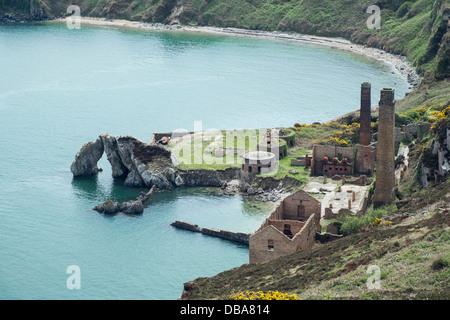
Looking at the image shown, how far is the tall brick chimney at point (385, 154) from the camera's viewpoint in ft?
302

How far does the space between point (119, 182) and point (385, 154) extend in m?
40.5

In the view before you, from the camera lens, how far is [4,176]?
12569 centimetres

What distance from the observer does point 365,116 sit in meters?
112

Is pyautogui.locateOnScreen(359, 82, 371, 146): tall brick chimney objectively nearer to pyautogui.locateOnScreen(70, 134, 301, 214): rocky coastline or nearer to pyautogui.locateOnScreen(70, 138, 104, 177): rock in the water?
pyautogui.locateOnScreen(70, 134, 301, 214): rocky coastline

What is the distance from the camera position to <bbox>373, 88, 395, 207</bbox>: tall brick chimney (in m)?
92.2

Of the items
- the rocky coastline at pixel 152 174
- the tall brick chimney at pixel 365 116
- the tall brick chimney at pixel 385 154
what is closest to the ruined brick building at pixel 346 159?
the tall brick chimney at pixel 365 116

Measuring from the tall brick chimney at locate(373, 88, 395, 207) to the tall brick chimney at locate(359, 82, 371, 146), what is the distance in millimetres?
18221

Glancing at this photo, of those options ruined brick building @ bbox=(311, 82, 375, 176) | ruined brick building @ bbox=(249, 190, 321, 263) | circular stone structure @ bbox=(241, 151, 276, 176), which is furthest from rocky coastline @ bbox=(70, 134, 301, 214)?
ruined brick building @ bbox=(249, 190, 321, 263)

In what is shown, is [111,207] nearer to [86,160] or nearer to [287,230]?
[86,160]

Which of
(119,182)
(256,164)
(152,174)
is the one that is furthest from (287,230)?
(119,182)
